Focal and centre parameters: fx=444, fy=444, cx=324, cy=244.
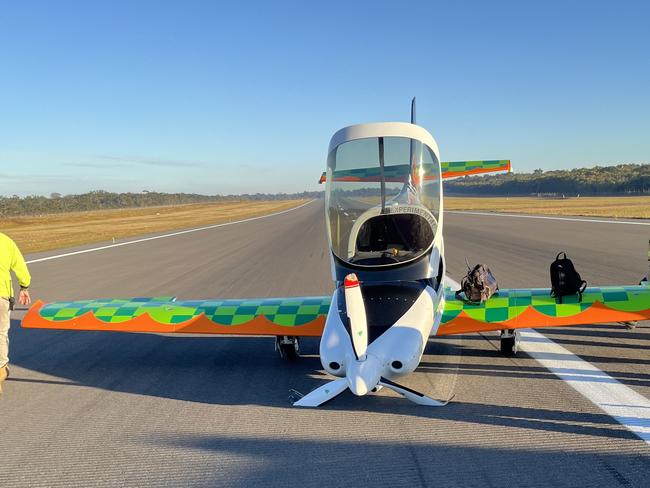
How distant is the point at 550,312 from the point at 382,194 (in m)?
2.49

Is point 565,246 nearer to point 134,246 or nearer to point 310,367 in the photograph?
point 310,367

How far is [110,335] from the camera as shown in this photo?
7.79 meters

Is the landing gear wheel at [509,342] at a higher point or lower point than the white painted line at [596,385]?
higher

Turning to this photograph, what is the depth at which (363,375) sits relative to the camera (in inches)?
155

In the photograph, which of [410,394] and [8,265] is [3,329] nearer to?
[8,265]

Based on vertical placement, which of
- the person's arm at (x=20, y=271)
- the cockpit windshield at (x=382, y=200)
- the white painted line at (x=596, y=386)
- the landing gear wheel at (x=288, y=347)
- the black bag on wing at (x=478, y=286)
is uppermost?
the cockpit windshield at (x=382, y=200)

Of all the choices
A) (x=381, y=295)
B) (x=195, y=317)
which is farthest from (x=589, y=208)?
(x=195, y=317)

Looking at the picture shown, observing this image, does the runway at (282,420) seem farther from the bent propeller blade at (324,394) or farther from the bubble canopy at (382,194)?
the bubble canopy at (382,194)

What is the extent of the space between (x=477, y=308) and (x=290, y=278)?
7.49m

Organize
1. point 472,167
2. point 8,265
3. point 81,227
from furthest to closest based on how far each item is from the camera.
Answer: point 81,227
point 472,167
point 8,265

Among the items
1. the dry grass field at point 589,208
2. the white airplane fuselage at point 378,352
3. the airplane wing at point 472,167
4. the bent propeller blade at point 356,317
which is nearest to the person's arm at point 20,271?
the white airplane fuselage at point 378,352

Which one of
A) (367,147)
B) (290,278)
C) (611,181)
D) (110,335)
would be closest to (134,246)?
(290,278)

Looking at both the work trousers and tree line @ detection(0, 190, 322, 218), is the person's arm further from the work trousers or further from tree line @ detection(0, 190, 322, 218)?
tree line @ detection(0, 190, 322, 218)

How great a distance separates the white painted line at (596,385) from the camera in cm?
403
